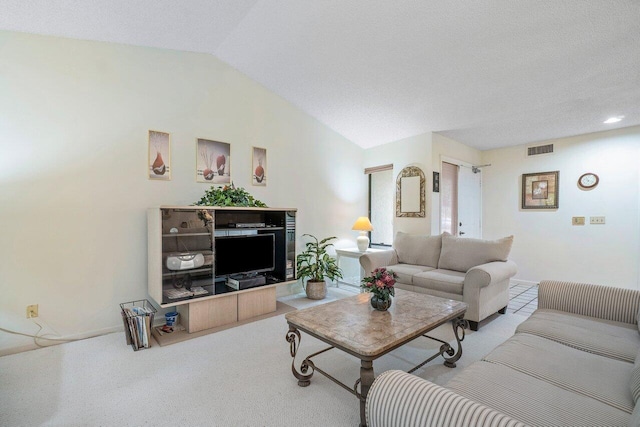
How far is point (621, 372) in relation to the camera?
4.55 feet

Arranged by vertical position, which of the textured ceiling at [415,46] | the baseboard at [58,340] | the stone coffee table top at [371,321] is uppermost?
the textured ceiling at [415,46]

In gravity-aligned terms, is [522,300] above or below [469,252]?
below

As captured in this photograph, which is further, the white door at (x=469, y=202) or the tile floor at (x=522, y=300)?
the white door at (x=469, y=202)

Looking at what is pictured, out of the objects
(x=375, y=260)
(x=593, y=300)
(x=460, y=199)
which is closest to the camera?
(x=593, y=300)

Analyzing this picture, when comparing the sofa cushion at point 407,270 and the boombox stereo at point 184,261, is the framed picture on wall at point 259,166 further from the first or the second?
the sofa cushion at point 407,270

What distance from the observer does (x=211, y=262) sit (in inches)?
120

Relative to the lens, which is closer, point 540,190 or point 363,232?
point 363,232

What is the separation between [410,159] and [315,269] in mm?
2190


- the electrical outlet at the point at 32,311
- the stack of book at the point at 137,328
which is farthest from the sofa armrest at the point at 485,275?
the electrical outlet at the point at 32,311

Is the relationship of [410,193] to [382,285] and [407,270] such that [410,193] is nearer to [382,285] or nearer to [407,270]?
[407,270]

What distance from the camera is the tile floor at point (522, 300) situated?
3.55 metres

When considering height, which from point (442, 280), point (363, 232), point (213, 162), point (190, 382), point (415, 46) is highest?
point (415, 46)

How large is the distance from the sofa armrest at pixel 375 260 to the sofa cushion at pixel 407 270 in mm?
109

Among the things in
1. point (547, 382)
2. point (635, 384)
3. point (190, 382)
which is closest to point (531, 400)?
point (547, 382)
